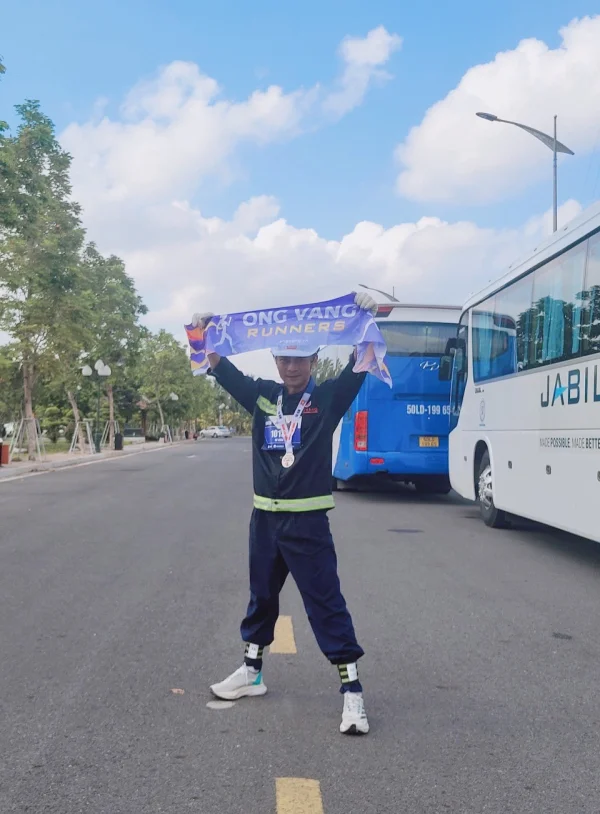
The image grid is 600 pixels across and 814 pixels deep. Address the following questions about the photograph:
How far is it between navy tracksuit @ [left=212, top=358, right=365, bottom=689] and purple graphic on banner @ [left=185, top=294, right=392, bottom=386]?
0.50 feet

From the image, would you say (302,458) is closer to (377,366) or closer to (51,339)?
(377,366)

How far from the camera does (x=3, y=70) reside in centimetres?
1596

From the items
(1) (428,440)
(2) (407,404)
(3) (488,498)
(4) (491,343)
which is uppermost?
(4) (491,343)

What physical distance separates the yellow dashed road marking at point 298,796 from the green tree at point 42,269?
1730 cm

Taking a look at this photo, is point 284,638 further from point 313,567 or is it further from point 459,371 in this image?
point 459,371

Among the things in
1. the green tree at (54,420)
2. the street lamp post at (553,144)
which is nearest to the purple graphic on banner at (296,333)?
the street lamp post at (553,144)

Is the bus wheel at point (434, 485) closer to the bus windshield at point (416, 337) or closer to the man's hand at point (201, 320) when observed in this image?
the bus windshield at point (416, 337)

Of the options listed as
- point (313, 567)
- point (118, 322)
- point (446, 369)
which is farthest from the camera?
point (118, 322)

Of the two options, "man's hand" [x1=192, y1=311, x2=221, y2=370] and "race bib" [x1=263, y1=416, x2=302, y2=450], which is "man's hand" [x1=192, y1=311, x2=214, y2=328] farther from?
"race bib" [x1=263, y1=416, x2=302, y2=450]

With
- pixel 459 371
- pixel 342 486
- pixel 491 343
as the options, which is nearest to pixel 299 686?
pixel 491 343

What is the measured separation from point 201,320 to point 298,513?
1.19 metres

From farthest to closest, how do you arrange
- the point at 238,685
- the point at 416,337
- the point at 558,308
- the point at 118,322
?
1. the point at 118,322
2. the point at 416,337
3. the point at 558,308
4. the point at 238,685

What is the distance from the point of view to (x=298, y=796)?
138 inches

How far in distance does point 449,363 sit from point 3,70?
A: 30.4ft
